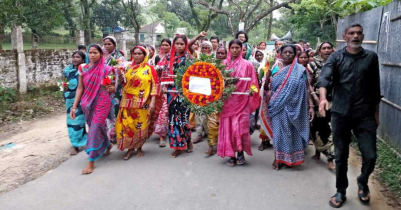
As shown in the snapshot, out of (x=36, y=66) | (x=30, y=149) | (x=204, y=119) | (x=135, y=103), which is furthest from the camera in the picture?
(x=36, y=66)

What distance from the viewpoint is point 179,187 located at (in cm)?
413

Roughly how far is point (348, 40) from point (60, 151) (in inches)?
188

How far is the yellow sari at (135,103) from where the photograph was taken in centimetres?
518

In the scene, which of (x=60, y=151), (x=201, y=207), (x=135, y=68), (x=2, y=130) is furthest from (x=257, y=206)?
(x=2, y=130)

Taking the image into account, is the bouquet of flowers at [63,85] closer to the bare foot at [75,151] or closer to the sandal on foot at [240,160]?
the bare foot at [75,151]

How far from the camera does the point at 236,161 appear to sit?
499cm

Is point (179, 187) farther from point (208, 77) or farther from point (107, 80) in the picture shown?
point (107, 80)

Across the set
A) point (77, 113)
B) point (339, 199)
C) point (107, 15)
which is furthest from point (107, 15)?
point (339, 199)

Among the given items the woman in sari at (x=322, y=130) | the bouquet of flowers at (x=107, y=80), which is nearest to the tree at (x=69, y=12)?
the bouquet of flowers at (x=107, y=80)

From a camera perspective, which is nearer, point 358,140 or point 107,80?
point 358,140

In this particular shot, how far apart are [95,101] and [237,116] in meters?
2.06

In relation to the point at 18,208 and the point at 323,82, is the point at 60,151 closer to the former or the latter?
the point at 18,208

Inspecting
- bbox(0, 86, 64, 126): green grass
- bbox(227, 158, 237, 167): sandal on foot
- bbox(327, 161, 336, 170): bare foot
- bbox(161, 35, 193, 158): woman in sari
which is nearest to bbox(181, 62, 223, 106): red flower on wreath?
bbox(161, 35, 193, 158): woman in sari

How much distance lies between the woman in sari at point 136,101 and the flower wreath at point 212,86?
723mm
